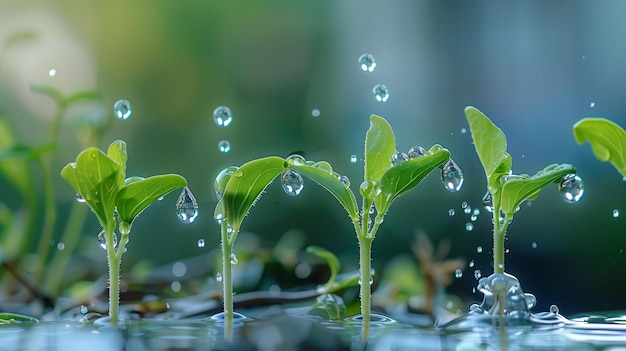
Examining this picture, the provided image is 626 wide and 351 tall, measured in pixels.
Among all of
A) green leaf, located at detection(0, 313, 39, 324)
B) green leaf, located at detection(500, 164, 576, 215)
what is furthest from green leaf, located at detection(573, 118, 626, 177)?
green leaf, located at detection(0, 313, 39, 324)

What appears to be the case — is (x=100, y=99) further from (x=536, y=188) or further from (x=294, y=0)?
(x=536, y=188)

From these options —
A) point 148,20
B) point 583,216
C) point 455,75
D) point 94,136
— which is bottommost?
point 583,216

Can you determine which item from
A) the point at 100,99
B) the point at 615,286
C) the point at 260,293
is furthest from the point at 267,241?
the point at 615,286

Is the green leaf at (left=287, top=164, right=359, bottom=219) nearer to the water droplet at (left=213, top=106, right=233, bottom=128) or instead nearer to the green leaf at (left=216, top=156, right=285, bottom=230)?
the green leaf at (left=216, top=156, right=285, bottom=230)

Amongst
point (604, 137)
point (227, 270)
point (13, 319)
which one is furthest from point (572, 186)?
point (13, 319)

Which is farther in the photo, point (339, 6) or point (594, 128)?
point (339, 6)

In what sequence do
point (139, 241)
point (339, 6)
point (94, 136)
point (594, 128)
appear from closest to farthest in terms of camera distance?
1. point (594, 128)
2. point (94, 136)
3. point (139, 241)
4. point (339, 6)

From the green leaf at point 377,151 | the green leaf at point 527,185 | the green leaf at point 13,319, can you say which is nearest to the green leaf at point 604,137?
the green leaf at point 527,185
